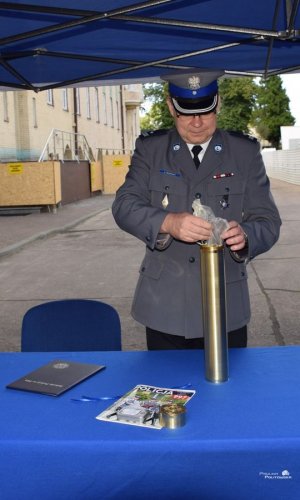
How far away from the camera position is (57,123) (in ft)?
99.8

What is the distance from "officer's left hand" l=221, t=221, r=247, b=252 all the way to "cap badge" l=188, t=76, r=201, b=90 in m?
0.60

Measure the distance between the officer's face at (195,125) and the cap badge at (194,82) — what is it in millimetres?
Answer: 123

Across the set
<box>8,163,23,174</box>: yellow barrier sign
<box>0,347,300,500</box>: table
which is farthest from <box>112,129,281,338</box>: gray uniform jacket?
<box>8,163,23,174</box>: yellow barrier sign

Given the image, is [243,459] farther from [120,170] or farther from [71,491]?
[120,170]

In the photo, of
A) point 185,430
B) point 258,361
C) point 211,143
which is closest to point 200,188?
point 211,143

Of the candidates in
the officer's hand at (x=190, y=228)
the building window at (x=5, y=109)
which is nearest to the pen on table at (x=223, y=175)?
the officer's hand at (x=190, y=228)

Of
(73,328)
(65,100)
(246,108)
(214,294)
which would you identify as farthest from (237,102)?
(214,294)

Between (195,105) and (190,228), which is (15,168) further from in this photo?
(190,228)

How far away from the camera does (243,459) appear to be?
5.78 feet

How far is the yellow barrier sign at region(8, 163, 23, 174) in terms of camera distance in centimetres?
2073

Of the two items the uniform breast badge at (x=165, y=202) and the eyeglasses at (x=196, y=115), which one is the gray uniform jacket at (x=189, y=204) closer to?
the uniform breast badge at (x=165, y=202)

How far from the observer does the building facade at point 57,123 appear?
81.3ft

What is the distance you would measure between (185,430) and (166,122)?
67.1 m

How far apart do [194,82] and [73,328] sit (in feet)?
4.62
